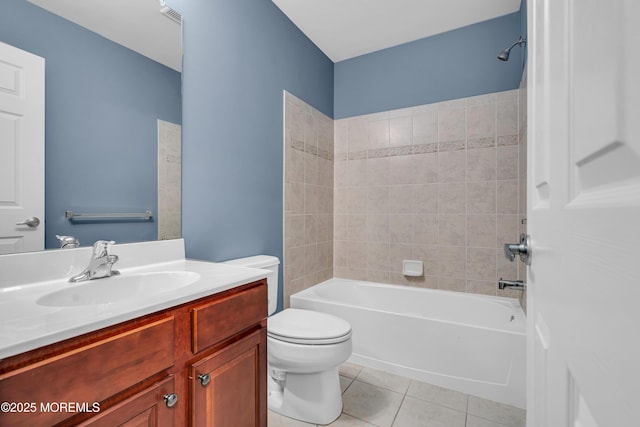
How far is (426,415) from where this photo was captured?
5.24ft

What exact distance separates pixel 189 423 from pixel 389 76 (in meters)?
2.76

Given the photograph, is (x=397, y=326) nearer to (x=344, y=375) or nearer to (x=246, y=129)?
(x=344, y=375)

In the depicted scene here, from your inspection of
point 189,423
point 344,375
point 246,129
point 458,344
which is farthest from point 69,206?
point 458,344

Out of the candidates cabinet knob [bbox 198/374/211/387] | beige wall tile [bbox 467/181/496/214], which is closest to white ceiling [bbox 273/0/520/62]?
beige wall tile [bbox 467/181/496/214]

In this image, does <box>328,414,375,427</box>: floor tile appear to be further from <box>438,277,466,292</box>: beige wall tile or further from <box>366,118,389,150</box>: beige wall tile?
<box>366,118,389,150</box>: beige wall tile

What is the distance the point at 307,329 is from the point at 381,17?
2.27 metres

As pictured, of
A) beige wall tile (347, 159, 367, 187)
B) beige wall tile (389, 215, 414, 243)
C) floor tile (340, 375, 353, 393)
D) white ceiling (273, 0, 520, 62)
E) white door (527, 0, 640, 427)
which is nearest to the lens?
white door (527, 0, 640, 427)

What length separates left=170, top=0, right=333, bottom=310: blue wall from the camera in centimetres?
161

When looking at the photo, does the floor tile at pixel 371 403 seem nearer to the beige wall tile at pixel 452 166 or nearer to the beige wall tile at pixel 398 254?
the beige wall tile at pixel 398 254

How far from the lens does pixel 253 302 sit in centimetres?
114

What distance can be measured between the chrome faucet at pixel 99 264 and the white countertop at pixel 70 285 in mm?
33

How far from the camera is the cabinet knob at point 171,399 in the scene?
83 cm

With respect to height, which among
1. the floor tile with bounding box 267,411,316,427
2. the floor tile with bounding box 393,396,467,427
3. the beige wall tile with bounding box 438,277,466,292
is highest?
the beige wall tile with bounding box 438,277,466,292

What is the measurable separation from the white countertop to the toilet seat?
1.58 feet
